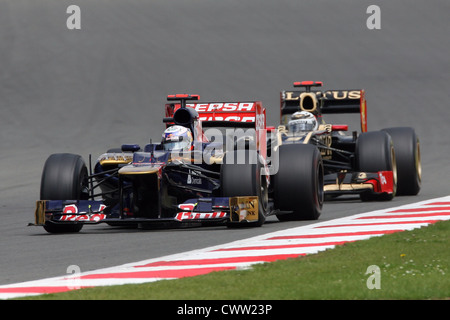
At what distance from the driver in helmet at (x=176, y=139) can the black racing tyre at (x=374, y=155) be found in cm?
473

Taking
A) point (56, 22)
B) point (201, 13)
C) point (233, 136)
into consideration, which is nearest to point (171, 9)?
point (201, 13)

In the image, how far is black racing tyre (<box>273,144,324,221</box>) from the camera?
44.2 ft

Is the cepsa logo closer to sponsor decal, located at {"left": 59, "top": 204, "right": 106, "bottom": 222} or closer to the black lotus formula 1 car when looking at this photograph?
the black lotus formula 1 car

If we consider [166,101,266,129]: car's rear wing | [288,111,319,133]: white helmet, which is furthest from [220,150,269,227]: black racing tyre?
[288,111,319,133]: white helmet

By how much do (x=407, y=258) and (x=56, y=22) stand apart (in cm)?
4420

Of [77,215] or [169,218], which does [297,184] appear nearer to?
[169,218]

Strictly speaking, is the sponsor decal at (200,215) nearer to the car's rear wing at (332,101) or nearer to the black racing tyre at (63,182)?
the black racing tyre at (63,182)

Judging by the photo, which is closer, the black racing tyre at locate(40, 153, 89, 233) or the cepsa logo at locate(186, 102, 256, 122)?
the black racing tyre at locate(40, 153, 89, 233)

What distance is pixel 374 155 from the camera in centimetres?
1748

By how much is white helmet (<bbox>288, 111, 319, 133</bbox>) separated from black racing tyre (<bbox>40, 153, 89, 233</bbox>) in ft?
19.5

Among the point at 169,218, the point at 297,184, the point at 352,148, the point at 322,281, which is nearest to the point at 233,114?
the point at 297,184

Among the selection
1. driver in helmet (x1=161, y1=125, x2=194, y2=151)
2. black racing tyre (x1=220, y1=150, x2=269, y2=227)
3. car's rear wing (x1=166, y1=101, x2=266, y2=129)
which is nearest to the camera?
black racing tyre (x1=220, y1=150, x2=269, y2=227)

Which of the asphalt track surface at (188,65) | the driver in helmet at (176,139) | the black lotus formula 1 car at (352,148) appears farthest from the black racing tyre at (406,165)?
the driver in helmet at (176,139)

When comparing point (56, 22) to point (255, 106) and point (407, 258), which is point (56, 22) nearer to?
point (255, 106)
